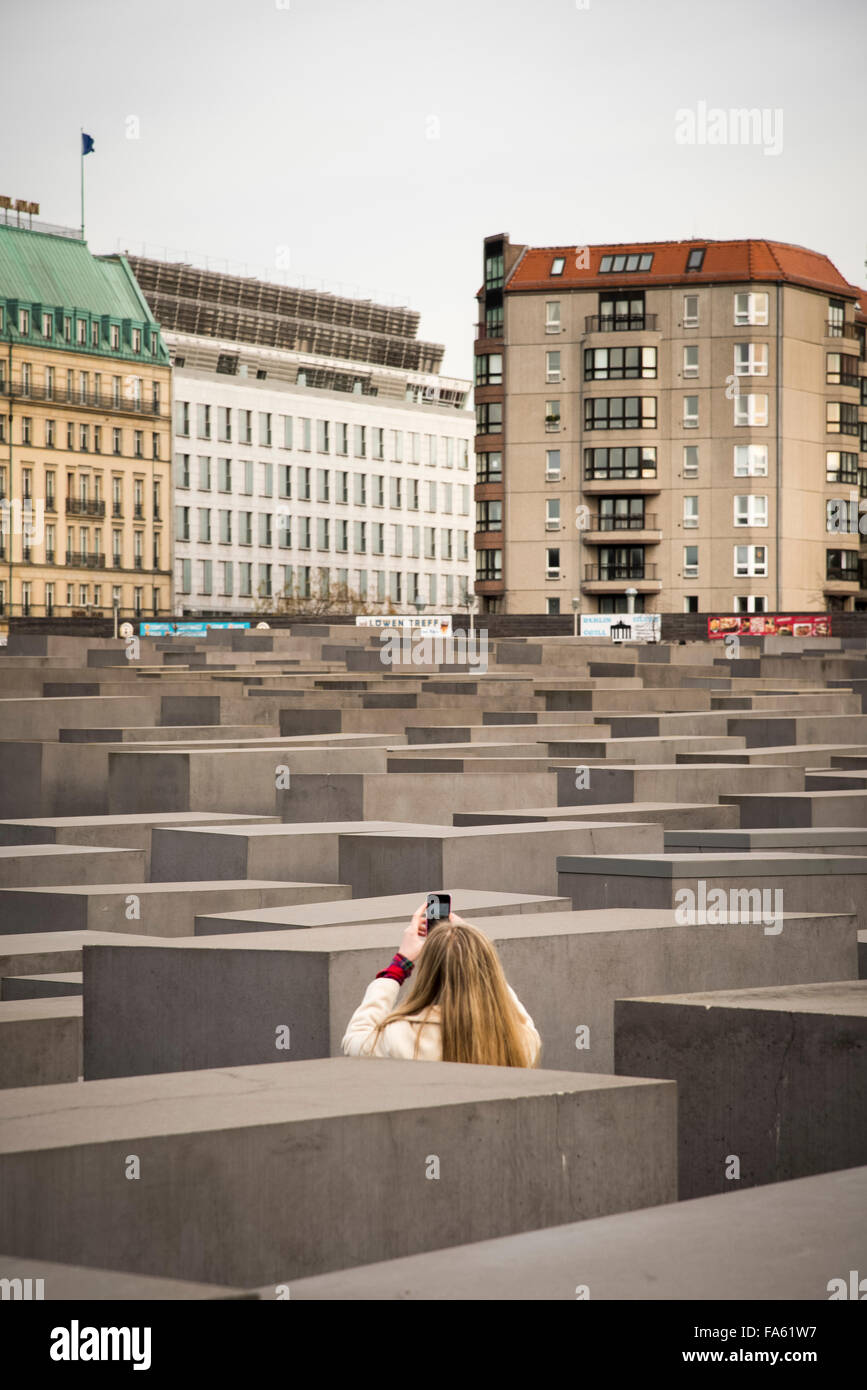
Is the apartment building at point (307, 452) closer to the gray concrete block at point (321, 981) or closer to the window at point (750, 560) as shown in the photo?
the window at point (750, 560)

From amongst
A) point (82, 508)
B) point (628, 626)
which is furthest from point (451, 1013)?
point (82, 508)

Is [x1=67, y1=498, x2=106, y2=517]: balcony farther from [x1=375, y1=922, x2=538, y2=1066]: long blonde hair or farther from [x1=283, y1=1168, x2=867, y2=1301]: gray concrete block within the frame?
[x1=283, y1=1168, x2=867, y2=1301]: gray concrete block

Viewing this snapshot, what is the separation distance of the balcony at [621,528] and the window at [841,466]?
25.1ft

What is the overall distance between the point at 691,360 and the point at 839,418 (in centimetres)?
726

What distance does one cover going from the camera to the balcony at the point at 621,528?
255ft

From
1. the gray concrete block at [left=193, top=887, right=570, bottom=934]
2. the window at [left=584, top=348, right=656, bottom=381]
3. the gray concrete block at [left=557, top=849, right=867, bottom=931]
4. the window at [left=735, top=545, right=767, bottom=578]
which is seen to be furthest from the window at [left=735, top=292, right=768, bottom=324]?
the gray concrete block at [left=193, top=887, right=570, bottom=934]

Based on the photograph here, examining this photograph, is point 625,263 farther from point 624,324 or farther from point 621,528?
point 621,528

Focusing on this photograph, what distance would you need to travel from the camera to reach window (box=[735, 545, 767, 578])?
77438 mm

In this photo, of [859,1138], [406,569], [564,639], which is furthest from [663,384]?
[859,1138]

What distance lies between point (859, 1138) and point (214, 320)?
352 feet

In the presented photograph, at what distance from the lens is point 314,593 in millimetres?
112500

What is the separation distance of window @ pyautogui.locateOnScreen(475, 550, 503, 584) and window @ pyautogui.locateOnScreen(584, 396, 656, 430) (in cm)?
630

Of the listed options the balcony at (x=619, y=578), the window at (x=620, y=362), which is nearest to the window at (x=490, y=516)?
the balcony at (x=619, y=578)

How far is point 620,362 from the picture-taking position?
76.8 metres
